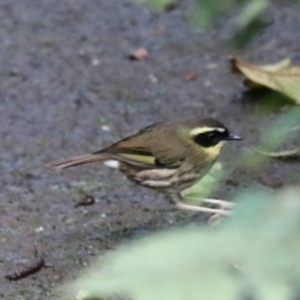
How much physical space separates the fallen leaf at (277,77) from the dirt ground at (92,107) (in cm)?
17

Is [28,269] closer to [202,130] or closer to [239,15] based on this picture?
[202,130]

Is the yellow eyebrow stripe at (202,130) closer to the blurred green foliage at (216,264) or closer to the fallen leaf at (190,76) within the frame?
the fallen leaf at (190,76)

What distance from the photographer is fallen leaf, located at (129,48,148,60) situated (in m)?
5.63

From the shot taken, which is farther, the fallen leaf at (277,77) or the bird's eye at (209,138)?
the bird's eye at (209,138)

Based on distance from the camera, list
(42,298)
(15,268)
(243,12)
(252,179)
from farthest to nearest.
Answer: (252,179), (15,268), (42,298), (243,12)

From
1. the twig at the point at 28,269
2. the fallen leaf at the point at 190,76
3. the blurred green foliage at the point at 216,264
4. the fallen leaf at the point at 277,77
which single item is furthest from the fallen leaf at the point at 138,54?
the blurred green foliage at the point at 216,264

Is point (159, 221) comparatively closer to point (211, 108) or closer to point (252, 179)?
point (252, 179)

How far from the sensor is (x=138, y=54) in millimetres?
5652

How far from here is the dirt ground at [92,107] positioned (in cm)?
348

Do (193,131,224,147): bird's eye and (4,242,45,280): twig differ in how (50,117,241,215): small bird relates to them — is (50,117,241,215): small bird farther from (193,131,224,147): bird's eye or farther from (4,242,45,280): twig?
(4,242,45,280): twig

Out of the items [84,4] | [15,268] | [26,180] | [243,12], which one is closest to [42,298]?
[15,268]

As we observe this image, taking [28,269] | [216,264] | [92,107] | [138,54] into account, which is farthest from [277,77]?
[216,264]

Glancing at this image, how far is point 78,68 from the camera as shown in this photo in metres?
5.48

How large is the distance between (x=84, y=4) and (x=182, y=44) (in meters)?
1.09
